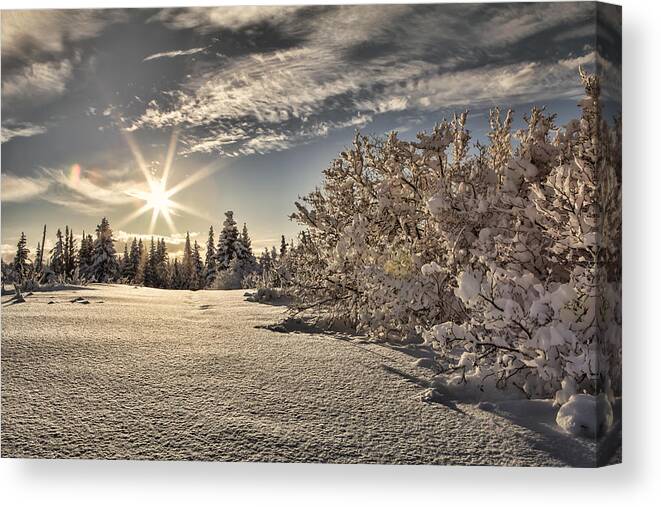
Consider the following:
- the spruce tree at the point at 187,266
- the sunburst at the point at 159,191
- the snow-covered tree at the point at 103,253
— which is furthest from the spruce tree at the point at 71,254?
the spruce tree at the point at 187,266

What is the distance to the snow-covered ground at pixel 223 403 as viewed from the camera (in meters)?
2.97

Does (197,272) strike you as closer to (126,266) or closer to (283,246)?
(126,266)

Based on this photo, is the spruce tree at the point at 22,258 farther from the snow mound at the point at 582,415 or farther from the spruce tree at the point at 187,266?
the snow mound at the point at 582,415

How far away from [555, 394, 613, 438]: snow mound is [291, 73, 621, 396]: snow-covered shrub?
99mm

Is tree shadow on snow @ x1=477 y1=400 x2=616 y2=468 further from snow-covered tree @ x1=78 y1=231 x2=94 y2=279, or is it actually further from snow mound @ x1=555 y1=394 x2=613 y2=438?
snow-covered tree @ x1=78 y1=231 x2=94 y2=279

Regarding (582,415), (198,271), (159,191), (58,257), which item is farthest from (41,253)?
(582,415)

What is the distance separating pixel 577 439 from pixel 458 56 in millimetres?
2500

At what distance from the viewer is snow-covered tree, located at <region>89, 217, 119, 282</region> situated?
3445 mm

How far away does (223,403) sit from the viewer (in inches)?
125

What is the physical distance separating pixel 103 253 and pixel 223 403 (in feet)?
4.84

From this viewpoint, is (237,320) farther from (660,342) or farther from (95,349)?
(660,342)

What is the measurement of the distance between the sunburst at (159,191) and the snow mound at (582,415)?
277cm

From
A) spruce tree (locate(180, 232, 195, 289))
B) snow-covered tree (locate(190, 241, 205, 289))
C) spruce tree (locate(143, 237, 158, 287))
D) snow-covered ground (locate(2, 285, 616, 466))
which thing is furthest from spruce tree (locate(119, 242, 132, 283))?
snow-covered tree (locate(190, 241, 205, 289))

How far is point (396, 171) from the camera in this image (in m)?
3.89
